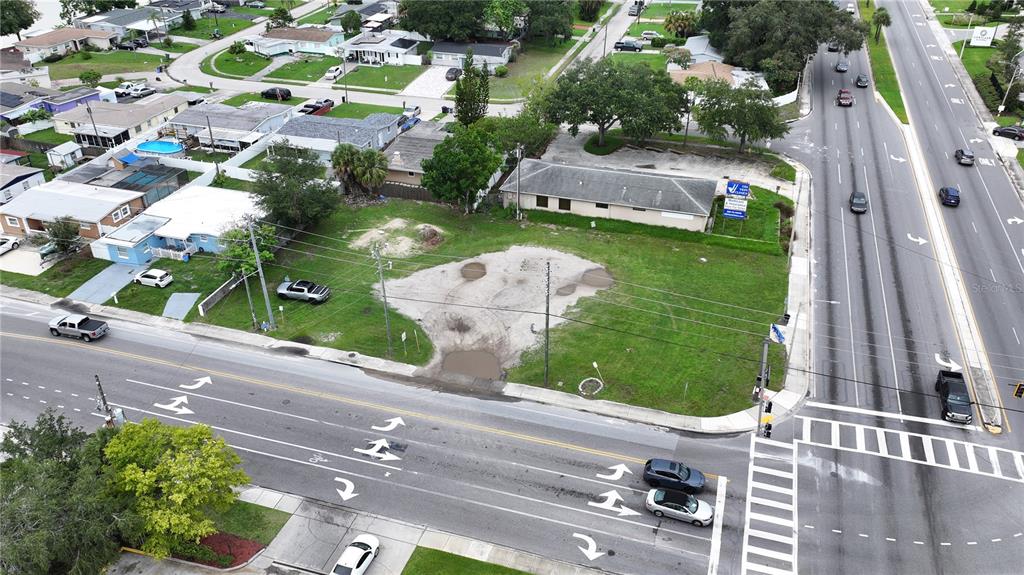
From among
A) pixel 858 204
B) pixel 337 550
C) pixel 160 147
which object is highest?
pixel 160 147

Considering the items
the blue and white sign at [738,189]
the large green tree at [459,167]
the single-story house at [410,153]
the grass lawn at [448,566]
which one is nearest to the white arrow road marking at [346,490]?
the grass lawn at [448,566]

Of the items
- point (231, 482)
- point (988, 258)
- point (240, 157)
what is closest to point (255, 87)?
point (240, 157)

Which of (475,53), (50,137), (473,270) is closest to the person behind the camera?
(473,270)

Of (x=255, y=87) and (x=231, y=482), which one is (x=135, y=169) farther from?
(x=231, y=482)

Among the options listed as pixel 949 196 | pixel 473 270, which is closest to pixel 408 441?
pixel 473 270

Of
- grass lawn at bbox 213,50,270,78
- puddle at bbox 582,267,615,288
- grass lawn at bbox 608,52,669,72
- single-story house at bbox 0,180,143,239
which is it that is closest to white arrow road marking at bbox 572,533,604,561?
puddle at bbox 582,267,615,288

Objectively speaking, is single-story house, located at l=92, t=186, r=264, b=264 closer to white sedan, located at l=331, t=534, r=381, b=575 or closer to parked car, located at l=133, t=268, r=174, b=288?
parked car, located at l=133, t=268, r=174, b=288

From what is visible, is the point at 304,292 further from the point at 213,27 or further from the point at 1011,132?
the point at 213,27
